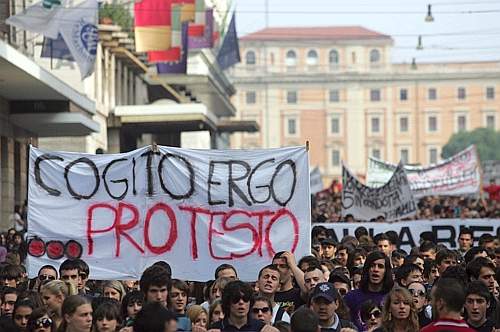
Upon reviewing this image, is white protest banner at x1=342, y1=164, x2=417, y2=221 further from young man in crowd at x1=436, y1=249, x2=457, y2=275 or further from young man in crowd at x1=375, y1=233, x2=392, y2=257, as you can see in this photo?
→ young man in crowd at x1=436, y1=249, x2=457, y2=275

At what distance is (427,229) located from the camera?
806 inches

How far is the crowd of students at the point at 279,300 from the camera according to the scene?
29.8ft

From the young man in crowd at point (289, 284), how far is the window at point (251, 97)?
14066cm

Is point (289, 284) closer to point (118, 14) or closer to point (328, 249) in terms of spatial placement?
point (328, 249)

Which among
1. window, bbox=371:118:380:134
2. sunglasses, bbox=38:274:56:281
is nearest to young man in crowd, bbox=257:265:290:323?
sunglasses, bbox=38:274:56:281

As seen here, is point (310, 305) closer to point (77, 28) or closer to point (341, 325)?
point (341, 325)

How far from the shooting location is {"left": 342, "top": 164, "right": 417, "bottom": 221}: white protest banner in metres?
28.4

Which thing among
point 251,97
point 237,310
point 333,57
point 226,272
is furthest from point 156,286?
point 333,57

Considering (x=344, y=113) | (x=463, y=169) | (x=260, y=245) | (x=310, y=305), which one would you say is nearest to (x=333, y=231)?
(x=260, y=245)

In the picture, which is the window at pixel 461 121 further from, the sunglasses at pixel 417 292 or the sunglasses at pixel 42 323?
the sunglasses at pixel 42 323

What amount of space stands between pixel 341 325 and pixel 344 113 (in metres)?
142

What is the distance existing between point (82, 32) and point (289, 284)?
65.5 ft

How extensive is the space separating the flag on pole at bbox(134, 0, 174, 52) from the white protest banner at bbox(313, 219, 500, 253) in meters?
22.1

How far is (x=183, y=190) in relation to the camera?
47.8ft
